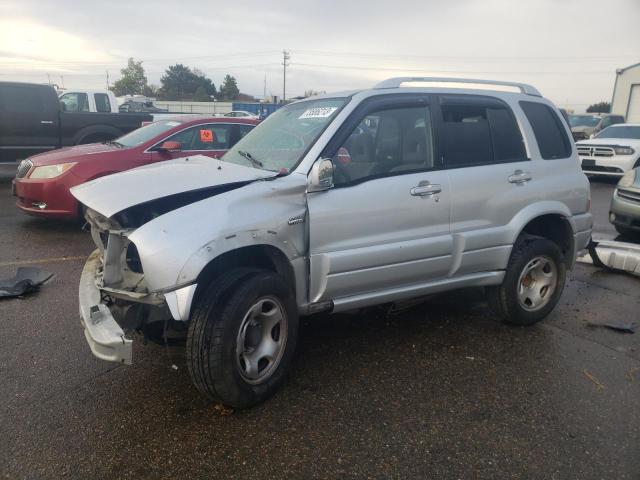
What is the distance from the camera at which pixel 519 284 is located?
4.25m

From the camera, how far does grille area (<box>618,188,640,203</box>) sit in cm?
712

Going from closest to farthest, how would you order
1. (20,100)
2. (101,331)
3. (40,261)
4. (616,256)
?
(101,331) → (40,261) → (616,256) → (20,100)

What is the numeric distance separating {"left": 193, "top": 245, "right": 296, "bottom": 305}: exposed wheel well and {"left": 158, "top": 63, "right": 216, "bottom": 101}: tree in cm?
8872

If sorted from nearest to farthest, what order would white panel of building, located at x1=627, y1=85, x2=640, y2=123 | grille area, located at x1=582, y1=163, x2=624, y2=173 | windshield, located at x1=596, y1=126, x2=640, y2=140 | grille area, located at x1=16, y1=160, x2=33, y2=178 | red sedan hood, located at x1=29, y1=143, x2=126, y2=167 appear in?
1. red sedan hood, located at x1=29, y1=143, x2=126, y2=167
2. grille area, located at x1=16, y1=160, x2=33, y2=178
3. grille area, located at x1=582, y1=163, x2=624, y2=173
4. windshield, located at x1=596, y1=126, x2=640, y2=140
5. white panel of building, located at x1=627, y1=85, x2=640, y2=123

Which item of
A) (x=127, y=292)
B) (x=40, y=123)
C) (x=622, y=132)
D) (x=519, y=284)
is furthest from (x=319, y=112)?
(x=622, y=132)

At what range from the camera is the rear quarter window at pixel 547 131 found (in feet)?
14.5

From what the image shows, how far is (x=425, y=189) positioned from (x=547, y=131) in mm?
1641

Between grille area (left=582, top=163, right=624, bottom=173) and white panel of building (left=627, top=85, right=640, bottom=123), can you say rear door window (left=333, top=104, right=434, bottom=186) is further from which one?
white panel of building (left=627, top=85, right=640, bottom=123)

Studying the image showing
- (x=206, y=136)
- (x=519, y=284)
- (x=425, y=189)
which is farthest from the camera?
(x=206, y=136)

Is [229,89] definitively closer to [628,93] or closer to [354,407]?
[628,93]

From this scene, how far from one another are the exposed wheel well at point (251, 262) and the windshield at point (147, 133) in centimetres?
484

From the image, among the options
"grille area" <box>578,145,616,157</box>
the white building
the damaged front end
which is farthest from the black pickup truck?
the white building

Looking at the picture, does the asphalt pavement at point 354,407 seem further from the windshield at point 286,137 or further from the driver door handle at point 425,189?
the windshield at point 286,137

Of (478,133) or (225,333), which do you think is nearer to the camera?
(225,333)
